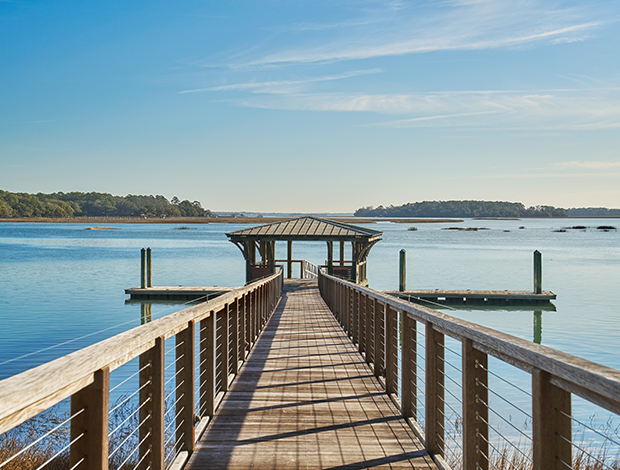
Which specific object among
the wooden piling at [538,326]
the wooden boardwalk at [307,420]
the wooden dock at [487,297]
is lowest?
the wooden piling at [538,326]

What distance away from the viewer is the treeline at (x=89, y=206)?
5817 inches

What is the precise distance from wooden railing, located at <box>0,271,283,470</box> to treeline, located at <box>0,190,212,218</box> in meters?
160

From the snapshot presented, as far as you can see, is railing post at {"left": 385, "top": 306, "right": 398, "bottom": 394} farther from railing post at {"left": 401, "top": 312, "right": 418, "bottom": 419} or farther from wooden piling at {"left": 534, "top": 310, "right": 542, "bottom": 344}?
wooden piling at {"left": 534, "top": 310, "right": 542, "bottom": 344}

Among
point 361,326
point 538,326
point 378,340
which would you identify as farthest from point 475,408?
point 538,326

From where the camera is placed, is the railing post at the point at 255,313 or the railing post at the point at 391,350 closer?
the railing post at the point at 391,350

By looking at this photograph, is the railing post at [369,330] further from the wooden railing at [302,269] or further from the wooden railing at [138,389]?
the wooden railing at [302,269]

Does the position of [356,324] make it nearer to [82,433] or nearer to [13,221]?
[82,433]

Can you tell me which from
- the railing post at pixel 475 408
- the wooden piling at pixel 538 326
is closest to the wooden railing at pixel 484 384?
the railing post at pixel 475 408

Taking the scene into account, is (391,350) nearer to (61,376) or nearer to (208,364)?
(208,364)

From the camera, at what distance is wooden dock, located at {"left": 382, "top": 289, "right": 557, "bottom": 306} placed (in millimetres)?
19672

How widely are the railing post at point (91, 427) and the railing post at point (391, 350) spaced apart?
326cm

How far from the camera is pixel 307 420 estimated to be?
163 inches

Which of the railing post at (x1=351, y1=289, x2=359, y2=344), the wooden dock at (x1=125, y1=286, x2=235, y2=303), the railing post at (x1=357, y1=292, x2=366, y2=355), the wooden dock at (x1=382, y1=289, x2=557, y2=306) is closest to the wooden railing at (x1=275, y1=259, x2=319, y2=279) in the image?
the wooden dock at (x1=125, y1=286, x2=235, y2=303)

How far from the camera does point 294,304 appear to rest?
13797mm
